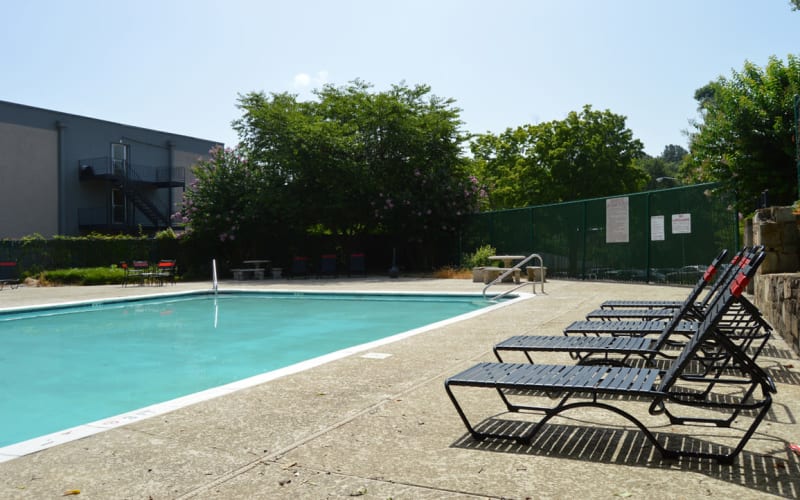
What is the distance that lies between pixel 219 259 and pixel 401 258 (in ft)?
26.2

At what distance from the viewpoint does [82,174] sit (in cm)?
3353

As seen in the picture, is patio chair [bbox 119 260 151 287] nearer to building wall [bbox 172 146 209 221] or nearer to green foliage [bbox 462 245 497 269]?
green foliage [bbox 462 245 497 269]

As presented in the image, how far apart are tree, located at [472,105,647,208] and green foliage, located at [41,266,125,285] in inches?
888

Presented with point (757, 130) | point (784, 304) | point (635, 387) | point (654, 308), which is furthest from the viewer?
point (757, 130)

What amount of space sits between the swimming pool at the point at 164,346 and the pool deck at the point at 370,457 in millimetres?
565

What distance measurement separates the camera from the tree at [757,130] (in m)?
10.4

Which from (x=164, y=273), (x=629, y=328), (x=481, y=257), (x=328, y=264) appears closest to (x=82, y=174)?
(x=164, y=273)

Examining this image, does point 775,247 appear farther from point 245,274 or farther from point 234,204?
point 234,204

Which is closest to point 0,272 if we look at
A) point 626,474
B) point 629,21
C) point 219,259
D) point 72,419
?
point 219,259

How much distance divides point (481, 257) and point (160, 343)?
46.0ft

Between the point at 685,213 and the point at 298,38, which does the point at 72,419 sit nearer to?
the point at 298,38

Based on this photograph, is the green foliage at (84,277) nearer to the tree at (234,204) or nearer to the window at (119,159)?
the tree at (234,204)

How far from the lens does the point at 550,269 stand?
66.4ft

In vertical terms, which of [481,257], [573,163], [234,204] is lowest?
[481,257]
